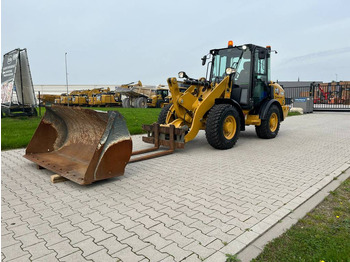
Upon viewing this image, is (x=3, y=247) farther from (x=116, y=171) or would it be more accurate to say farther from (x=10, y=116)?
(x=10, y=116)

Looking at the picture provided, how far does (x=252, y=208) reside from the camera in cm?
349

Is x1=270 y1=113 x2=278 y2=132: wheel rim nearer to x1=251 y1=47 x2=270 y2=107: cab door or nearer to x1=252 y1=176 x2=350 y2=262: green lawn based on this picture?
x1=251 y1=47 x2=270 y2=107: cab door

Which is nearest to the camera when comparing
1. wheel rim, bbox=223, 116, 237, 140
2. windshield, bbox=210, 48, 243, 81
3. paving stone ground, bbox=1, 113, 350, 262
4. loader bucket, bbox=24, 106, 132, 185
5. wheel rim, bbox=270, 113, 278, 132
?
paving stone ground, bbox=1, 113, 350, 262

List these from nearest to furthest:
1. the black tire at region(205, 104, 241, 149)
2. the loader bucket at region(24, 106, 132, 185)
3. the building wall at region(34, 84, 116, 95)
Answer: the loader bucket at region(24, 106, 132, 185) < the black tire at region(205, 104, 241, 149) < the building wall at region(34, 84, 116, 95)

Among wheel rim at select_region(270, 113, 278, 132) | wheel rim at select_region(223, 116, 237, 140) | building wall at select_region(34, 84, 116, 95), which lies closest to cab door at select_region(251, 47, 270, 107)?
wheel rim at select_region(270, 113, 278, 132)

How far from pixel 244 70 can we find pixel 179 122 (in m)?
2.50

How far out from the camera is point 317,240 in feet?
8.95

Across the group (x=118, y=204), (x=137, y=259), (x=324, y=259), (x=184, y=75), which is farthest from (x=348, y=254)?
(x=184, y=75)

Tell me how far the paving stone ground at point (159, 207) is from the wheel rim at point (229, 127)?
39.0 inches

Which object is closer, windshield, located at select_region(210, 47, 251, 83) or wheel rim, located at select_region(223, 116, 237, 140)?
wheel rim, located at select_region(223, 116, 237, 140)

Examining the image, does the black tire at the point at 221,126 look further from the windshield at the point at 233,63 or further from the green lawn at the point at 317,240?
the green lawn at the point at 317,240

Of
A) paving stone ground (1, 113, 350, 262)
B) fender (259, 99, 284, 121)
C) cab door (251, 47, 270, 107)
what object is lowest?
paving stone ground (1, 113, 350, 262)

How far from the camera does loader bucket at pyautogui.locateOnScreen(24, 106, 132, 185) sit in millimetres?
4176

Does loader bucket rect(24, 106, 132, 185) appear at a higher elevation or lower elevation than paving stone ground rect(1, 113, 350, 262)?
higher
